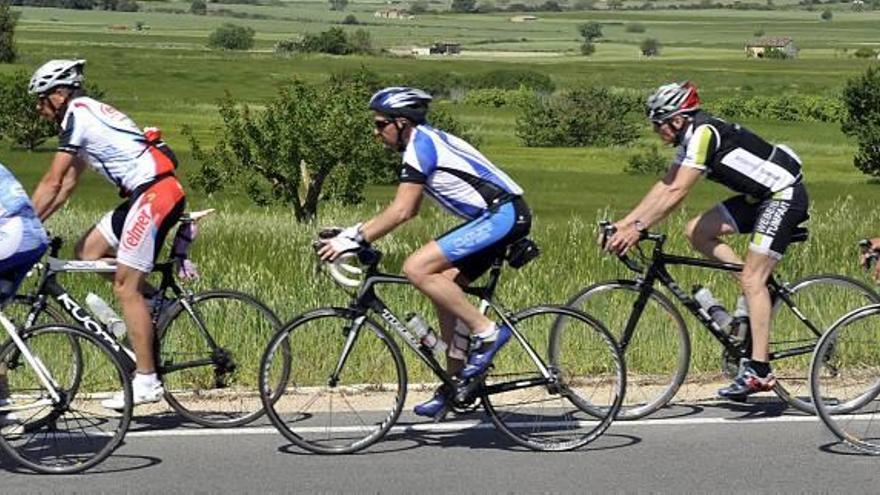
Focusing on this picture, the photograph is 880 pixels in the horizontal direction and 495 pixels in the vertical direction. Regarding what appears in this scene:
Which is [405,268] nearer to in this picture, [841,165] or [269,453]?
[269,453]

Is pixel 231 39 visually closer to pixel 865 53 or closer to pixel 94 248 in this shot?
pixel 865 53

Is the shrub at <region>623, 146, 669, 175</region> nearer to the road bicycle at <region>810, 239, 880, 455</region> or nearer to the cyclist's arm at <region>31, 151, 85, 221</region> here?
the road bicycle at <region>810, 239, 880, 455</region>

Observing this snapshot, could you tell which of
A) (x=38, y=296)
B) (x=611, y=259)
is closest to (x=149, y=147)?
(x=38, y=296)

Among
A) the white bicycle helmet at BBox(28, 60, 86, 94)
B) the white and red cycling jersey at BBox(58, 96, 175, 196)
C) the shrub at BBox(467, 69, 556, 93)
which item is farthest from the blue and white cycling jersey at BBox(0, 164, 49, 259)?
the shrub at BBox(467, 69, 556, 93)

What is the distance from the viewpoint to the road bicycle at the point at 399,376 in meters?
7.43

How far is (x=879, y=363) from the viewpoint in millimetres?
8367

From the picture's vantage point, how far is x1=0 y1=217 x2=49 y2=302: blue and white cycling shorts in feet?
22.9

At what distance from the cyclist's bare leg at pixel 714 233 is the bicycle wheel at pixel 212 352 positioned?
8.03 feet

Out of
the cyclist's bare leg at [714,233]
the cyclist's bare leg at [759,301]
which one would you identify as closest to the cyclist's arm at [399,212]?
the cyclist's bare leg at [714,233]

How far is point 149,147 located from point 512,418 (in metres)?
2.42

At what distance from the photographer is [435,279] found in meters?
7.26

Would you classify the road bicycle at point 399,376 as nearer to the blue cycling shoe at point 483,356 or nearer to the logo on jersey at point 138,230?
the blue cycling shoe at point 483,356

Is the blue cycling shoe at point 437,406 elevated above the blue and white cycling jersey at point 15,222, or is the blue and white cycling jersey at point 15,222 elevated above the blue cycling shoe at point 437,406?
the blue and white cycling jersey at point 15,222

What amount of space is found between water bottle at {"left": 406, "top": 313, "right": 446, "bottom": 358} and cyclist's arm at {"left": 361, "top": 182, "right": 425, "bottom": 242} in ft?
1.76
